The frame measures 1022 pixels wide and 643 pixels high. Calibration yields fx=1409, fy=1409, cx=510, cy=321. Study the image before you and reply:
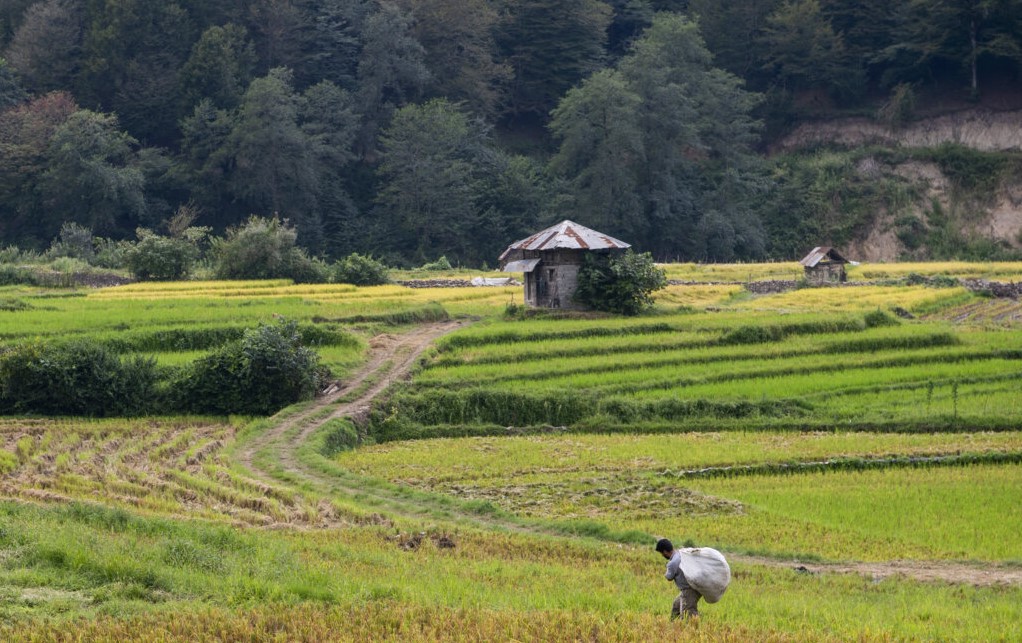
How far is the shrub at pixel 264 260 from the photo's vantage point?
4806cm

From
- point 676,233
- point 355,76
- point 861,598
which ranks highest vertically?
point 355,76

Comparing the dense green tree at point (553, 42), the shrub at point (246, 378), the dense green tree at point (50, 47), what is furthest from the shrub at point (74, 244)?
the shrub at point (246, 378)

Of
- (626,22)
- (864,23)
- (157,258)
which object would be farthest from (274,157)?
(864,23)

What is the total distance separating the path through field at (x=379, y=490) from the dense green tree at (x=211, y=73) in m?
32.4

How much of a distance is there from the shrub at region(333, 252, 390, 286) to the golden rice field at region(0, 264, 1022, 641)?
495cm

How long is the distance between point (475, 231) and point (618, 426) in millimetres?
40668

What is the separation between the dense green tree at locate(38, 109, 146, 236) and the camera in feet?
200

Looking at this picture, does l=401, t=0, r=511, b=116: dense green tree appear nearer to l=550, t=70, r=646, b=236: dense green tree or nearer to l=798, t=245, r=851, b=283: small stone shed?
l=550, t=70, r=646, b=236: dense green tree

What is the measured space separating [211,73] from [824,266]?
32.0m

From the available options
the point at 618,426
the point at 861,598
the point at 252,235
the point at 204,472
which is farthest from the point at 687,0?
the point at 861,598

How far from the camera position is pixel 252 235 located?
1885 inches

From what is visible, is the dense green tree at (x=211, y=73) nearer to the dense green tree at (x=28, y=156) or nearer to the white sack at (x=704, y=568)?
the dense green tree at (x=28, y=156)

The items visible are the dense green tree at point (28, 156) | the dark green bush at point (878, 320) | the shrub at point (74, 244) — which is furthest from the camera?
the dense green tree at point (28, 156)

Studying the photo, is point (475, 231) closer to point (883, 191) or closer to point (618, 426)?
point (883, 191)
